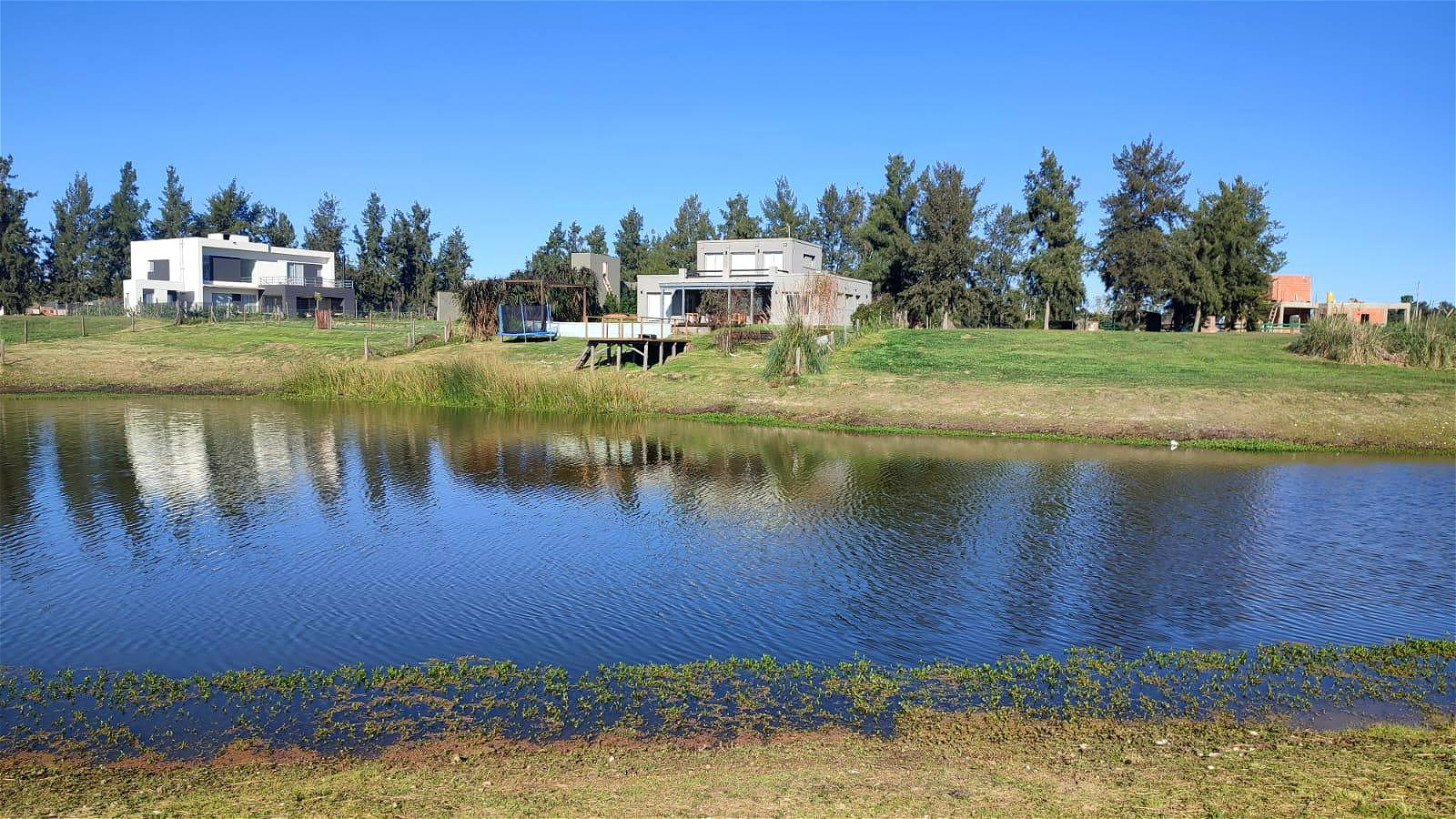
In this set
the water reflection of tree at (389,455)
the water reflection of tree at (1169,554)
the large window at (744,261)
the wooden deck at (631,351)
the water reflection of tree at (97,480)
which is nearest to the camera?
the water reflection of tree at (1169,554)

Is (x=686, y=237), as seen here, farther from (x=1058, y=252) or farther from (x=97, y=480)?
(x=97, y=480)

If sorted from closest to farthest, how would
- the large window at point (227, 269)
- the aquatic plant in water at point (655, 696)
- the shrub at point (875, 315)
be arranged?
1. the aquatic plant in water at point (655, 696)
2. the shrub at point (875, 315)
3. the large window at point (227, 269)

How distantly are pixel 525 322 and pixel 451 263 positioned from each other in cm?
4429

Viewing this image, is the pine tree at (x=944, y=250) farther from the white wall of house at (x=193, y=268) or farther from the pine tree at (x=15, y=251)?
the pine tree at (x=15, y=251)

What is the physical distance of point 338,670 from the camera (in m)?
11.0

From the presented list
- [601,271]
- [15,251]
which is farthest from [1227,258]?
[15,251]

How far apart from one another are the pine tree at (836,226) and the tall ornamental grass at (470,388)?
203 ft

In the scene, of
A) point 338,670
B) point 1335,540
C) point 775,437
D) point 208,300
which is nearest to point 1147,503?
point 1335,540

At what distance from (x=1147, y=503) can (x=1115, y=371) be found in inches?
745

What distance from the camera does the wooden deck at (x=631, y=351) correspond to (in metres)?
43.8

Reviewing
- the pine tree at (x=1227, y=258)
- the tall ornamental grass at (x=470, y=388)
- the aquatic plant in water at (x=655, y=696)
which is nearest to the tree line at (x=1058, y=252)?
the pine tree at (x=1227, y=258)

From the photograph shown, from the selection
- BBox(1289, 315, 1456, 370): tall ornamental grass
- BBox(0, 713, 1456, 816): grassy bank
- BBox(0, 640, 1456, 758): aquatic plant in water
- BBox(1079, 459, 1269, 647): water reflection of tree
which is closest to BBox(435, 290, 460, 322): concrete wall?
BBox(1289, 315, 1456, 370): tall ornamental grass

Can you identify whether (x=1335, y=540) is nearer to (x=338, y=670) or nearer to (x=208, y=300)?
(x=338, y=670)

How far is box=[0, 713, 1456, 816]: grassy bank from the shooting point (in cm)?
764
